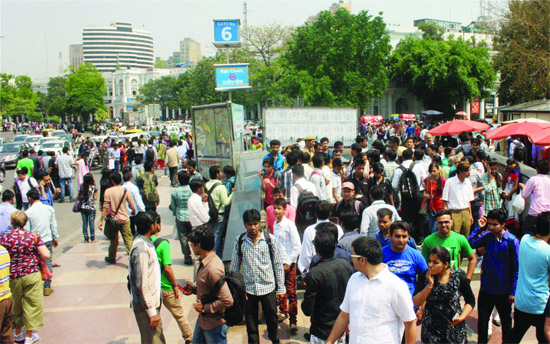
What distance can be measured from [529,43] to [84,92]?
54.6 m

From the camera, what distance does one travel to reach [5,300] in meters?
4.92

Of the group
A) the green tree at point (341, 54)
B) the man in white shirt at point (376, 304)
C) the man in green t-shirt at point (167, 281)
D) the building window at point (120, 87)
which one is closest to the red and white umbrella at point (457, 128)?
the man in green t-shirt at point (167, 281)

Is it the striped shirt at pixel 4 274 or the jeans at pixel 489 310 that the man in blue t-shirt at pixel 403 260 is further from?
the striped shirt at pixel 4 274

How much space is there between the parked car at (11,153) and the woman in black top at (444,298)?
80.3ft

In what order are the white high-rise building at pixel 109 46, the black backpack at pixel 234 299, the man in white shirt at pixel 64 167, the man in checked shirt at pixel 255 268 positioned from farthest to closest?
the white high-rise building at pixel 109 46, the man in white shirt at pixel 64 167, the man in checked shirt at pixel 255 268, the black backpack at pixel 234 299

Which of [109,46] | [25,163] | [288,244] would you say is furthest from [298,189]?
[109,46]

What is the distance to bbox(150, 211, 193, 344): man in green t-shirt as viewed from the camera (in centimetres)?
482

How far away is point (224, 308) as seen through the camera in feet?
13.5

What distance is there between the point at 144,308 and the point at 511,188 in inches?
249

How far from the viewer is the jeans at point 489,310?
4.62 metres

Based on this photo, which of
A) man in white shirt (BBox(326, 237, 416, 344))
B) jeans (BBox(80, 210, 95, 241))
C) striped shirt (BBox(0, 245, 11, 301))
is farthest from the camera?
jeans (BBox(80, 210, 95, 241))

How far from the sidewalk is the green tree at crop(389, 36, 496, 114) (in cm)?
4243

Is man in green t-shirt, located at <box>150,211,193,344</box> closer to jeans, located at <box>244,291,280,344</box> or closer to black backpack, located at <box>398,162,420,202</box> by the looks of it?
jeans, located at <box>244,291,280,344</box>

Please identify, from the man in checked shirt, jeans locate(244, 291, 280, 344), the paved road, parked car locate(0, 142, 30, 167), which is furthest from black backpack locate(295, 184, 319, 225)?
parked car locate(0, 142, 30, 167)
